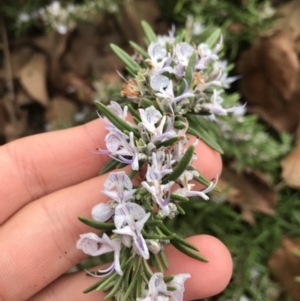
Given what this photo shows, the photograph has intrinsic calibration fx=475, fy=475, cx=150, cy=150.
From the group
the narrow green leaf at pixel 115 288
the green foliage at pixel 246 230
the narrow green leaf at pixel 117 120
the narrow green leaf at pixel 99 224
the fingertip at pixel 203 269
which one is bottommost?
the green foliage at pixel 246 230

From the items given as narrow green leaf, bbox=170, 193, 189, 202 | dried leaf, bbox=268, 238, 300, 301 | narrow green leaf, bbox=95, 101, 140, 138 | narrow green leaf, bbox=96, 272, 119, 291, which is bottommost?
dried leaf, bbox=268, 238, 300, 301

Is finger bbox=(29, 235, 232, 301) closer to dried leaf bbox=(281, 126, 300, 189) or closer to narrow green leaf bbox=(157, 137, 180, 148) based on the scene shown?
narrow green leaf bbox=(157, 137, 180, 148)

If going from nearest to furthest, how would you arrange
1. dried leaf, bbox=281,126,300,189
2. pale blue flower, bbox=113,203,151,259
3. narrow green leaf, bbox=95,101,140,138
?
pale blue flower, bbox=113,203,151,259
narrow green leaf, bbox=95,101,140,138
dried leaf, bbox=281,126,300,189

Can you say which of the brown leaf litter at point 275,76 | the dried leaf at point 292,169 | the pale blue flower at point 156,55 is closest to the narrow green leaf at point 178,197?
the pale blue flower at point 156,55

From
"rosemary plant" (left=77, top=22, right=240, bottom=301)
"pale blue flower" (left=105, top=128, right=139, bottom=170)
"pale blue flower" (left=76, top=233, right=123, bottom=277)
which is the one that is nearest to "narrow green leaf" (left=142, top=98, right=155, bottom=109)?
"rosemary plant" (left=77, top=22, right=240, bottom=301)

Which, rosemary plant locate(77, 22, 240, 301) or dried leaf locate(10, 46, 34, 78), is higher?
dried leaf locate(10, 46, 34, 78)

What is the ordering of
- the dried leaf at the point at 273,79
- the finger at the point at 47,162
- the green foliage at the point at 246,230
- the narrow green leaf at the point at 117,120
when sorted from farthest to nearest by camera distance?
the dried leaf at the point at 273,79 → the green foliage at the point at 246,230 → the finger at the point at 47,162 → the narrow green leaf at the point at 117,120

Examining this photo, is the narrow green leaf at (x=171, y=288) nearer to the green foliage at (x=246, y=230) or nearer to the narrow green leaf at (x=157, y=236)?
the narrow green leaf at (x=157, y=236)

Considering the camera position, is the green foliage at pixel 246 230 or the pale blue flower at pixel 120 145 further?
the green foliage at pixel 246 230

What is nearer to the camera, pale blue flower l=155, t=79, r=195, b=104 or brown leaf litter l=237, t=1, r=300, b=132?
pale blue flower l=155, t=79, r=195, b=104
